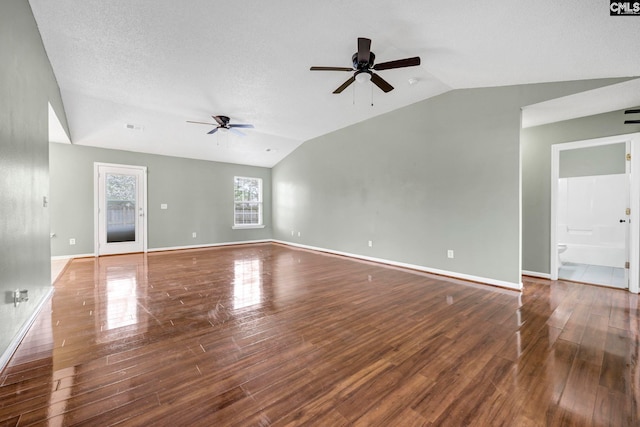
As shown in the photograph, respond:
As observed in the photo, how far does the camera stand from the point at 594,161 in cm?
428

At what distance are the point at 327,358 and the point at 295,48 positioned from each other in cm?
327

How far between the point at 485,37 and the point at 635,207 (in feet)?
10.2

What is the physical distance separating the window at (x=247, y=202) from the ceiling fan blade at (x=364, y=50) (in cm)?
607

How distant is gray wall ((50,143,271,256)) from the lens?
5387 mm

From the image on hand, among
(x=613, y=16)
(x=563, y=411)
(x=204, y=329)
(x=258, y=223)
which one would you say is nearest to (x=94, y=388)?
(x=204, y=329)

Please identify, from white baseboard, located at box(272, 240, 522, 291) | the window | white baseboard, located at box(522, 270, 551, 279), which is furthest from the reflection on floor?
A: the window

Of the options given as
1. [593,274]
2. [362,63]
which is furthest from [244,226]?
[593,274]

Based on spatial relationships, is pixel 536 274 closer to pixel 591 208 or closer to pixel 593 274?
pixel 593 274

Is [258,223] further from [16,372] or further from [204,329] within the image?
[16,372]

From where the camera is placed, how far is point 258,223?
27.3ft

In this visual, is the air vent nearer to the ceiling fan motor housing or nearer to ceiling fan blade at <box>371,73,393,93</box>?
the ceiling fan motor housing

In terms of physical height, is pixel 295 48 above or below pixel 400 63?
above

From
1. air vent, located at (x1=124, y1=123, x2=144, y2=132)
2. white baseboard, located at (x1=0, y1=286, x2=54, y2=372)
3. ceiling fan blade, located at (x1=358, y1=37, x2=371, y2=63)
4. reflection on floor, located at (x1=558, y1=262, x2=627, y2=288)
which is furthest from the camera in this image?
air vent, located at (x1=124, y1=123, x2=144, y2=132)

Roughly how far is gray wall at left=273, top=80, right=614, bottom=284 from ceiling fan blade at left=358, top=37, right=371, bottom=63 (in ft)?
7.37
